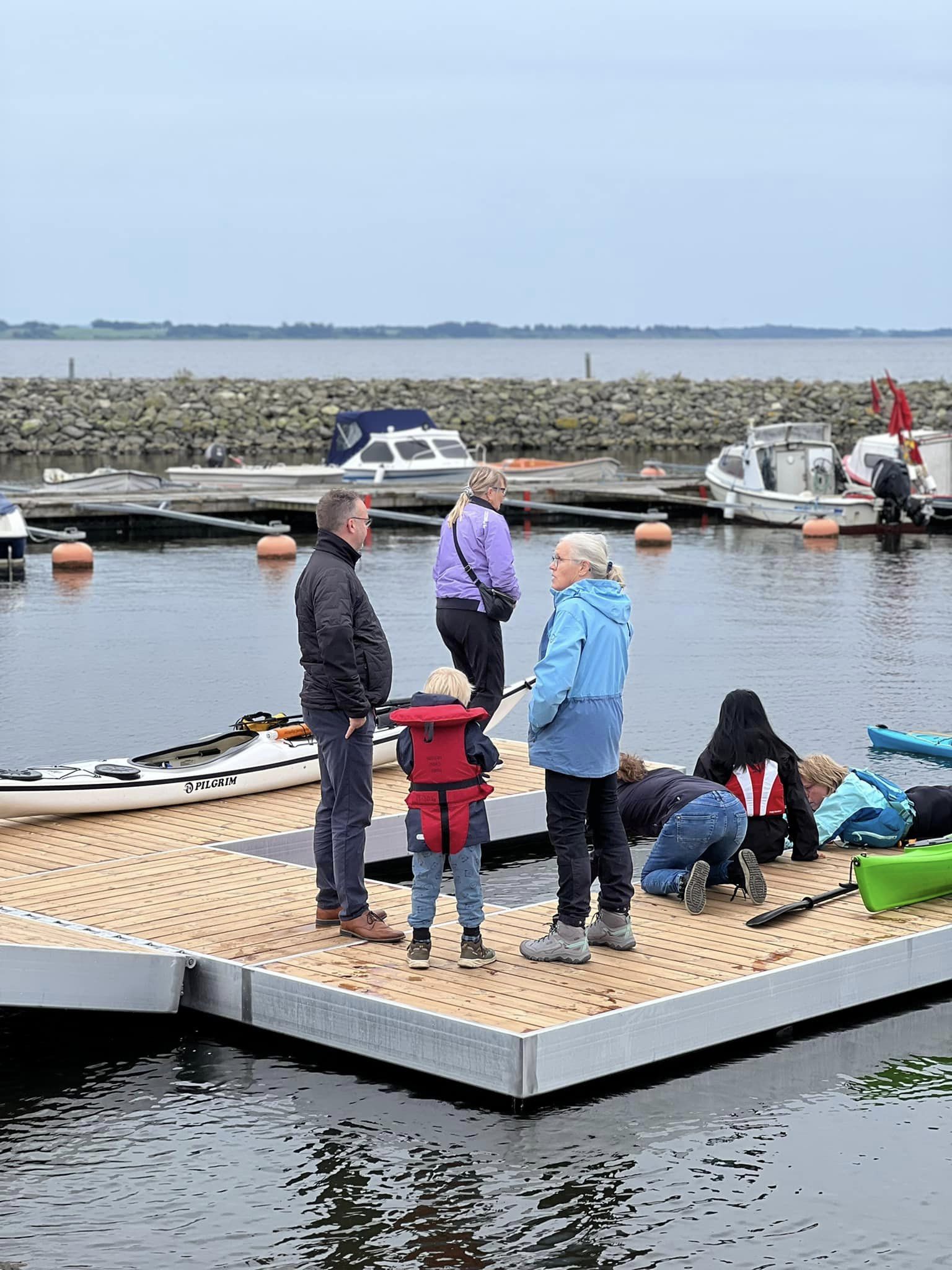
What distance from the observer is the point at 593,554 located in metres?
7.70

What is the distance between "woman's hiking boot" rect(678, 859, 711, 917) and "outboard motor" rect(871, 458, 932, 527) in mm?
27068

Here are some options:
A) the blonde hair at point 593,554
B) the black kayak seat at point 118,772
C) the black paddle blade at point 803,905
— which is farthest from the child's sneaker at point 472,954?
the black kayak seat at point 118,772

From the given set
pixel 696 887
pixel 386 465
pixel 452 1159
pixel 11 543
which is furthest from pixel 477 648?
pixel 386 465

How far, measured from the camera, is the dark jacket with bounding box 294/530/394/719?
791 centimetres

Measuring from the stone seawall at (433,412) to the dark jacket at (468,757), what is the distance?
52.1 m

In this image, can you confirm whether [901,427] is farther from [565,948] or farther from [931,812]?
[565,948]

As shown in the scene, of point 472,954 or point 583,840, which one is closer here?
point 583,840

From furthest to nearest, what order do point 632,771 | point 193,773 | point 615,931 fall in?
point 193,773, point 632,771, point 615,931

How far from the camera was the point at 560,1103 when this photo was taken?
748 cm

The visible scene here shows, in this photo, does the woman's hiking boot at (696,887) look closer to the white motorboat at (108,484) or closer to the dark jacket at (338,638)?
the dark jacket at (338,638)

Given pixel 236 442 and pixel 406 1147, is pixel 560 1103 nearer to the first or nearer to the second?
pixel 406 1147

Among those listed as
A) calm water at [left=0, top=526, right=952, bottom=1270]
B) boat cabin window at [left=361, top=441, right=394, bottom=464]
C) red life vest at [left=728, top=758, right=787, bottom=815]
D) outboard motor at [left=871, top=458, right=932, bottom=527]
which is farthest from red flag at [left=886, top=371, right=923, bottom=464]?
red life vest at [left=728, top=758, right=787, bottom=815]

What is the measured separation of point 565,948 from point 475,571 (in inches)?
115

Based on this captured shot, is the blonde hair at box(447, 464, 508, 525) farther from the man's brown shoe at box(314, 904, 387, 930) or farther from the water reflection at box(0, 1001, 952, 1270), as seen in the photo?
the water reflection at box(0, 1001, 952, 1270)
